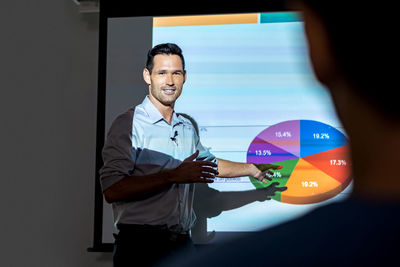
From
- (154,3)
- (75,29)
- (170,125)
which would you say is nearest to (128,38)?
(154,3)

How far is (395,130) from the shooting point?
43 cm

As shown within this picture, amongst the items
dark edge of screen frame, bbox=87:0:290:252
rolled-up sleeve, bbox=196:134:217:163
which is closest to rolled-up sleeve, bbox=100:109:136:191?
rolled-up sleeve, bbox=196:134:217:163

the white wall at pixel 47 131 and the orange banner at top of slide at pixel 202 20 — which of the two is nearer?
the orange banner at top of slide at pixel 202 20

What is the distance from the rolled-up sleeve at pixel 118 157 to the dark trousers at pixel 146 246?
261 millimetres

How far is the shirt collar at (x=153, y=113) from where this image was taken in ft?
9.07

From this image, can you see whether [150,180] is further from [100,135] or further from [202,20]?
[202,20]

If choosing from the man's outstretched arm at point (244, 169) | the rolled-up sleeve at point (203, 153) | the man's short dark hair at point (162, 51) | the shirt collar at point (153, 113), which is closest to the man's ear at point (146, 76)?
the man's short dark hair at point (162, 51)

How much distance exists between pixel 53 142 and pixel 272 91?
4.97 feet

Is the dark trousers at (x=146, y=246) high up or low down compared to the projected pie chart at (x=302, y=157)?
down

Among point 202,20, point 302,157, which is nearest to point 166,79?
point 202,20

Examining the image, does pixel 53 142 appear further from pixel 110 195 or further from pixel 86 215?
pixel 110 195

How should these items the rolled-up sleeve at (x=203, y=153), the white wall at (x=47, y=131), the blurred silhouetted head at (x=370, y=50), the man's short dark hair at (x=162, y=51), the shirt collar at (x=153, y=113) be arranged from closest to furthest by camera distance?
the blurred silhouetted head at (x=370, y=50)
the shirt collar at (x=153, y=113)
the rolled-up sleeve at (x=203, y=153)
the man's short dark hair at (x=162, y=51)
the white wall at (x=47, y=131)

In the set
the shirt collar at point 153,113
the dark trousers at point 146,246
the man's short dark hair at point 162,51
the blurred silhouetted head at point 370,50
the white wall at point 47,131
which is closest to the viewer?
the blurred silhouetted head at point 370,50

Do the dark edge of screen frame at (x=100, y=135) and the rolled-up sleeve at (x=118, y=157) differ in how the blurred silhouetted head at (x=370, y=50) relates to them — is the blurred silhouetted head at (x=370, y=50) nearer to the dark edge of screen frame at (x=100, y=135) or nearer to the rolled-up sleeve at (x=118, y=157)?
the rolled-up sleeve at (x=118, y=157)
